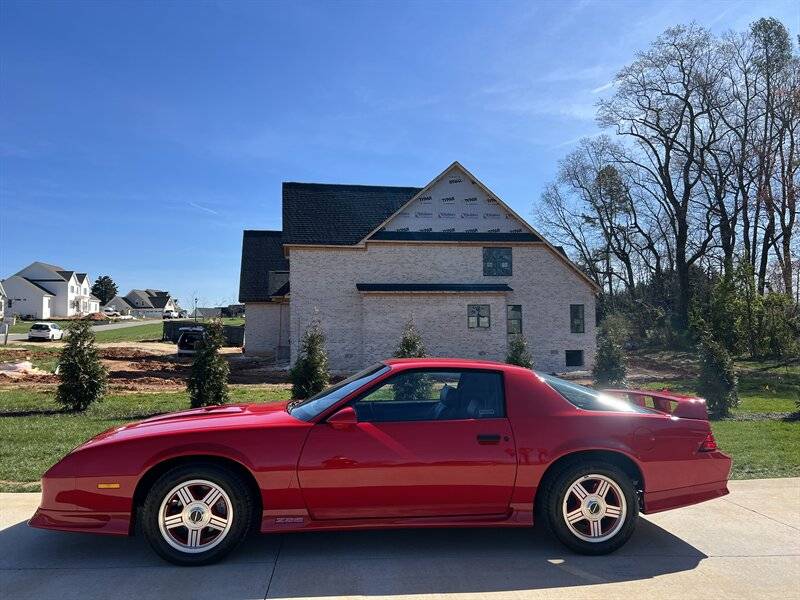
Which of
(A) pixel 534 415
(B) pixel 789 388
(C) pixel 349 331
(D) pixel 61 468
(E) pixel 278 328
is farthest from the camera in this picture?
(E) pixel 278 328

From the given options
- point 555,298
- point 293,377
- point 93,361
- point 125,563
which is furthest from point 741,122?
point 125,563

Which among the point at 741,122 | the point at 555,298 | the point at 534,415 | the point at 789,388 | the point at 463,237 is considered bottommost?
the point at 789,388

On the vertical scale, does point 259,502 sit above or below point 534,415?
below

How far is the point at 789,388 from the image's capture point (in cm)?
1991

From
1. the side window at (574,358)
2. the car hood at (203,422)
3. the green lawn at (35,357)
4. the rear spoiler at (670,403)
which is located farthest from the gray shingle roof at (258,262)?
the rear spoiler at (670,403)

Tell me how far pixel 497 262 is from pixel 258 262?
14845 millimetres

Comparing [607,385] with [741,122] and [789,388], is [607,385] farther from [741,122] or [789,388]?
[741,122]

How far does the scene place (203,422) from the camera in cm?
429

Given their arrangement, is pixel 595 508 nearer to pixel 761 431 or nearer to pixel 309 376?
pixel 761 431

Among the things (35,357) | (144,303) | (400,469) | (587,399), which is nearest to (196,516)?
(400,469)

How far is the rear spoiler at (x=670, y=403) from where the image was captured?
15.1 ft

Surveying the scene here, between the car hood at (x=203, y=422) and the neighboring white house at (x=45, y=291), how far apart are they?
85.3 metres

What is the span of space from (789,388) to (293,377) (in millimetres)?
17756

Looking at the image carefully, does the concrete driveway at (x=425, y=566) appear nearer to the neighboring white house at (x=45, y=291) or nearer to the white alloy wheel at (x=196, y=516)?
the white alloy wheel at (x=196, y=516)
